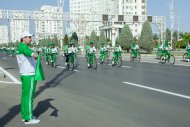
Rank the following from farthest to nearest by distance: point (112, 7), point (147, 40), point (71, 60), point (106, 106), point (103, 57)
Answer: point (112, 7)
point (147, 40)
point (103, 57)
point (71, 60)
point (106, 106)

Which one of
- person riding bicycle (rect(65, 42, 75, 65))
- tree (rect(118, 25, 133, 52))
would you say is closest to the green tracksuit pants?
person riding bicycle (rect(65, 42, 75, 65))

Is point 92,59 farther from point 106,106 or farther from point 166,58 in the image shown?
point 106,106

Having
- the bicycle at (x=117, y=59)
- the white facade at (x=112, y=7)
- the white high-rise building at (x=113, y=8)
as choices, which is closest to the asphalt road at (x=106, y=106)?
the bicycle at (x=117, y=59)

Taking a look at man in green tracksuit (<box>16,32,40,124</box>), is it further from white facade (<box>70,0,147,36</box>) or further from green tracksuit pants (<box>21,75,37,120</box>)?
white facade (<box>70,0,147,36</box>)

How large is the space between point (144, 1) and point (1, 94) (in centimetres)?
A: 12550

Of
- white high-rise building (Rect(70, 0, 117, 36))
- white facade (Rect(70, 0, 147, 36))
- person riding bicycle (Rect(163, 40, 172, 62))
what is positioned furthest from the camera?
white high-rise building (Rect(70, 0, 117, 36))

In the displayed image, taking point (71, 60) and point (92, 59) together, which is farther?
point (92, 59)

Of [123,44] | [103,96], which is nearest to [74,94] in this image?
[103,96]

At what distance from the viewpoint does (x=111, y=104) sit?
8.20 m

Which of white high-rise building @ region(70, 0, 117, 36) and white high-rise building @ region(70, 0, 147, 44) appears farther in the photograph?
white high-rise building @ region(70, 0, 117, 36)

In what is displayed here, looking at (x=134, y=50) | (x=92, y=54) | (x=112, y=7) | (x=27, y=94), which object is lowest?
(x=27, y=94)

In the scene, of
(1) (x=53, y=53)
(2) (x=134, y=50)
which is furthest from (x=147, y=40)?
(1) (x=53, y=53)

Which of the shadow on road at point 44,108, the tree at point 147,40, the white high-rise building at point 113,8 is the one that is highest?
→ the white high-rise building at point 113,8

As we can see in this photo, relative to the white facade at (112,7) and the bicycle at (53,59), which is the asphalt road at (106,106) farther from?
the white facade at (112,7)
